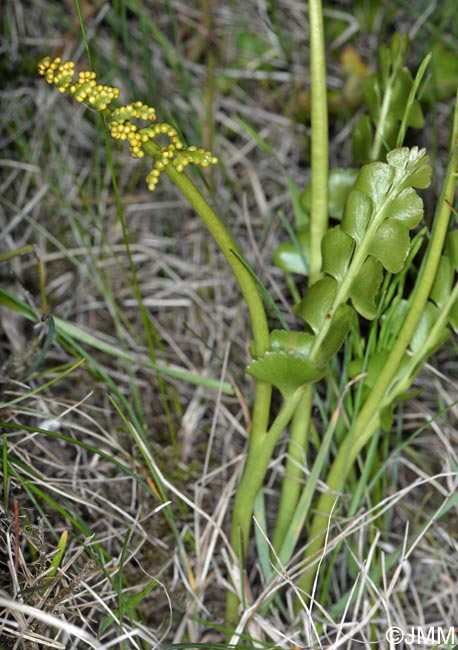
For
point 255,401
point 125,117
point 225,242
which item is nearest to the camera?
point 125,117

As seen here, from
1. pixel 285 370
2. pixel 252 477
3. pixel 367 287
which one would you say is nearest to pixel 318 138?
pixel 367 287

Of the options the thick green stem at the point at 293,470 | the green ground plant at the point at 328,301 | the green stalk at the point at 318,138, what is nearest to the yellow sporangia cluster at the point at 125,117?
the green ground plant at the point at 328,301

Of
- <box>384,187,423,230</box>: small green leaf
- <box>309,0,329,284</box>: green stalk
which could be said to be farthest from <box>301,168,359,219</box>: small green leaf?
<box>384,187,423,230</box>: small green leaf

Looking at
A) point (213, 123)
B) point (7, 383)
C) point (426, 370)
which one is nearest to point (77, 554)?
point (7, 383)

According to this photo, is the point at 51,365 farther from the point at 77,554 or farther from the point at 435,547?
the point at 435,547

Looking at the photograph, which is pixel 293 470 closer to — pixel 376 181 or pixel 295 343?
pixel 295 343

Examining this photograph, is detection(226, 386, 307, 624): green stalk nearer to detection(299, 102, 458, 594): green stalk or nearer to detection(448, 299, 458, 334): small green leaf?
detection(299, 102, 458, 594): green stalk

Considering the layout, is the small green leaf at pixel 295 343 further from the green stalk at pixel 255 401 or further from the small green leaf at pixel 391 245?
the small green leaf at pixel 391 245
